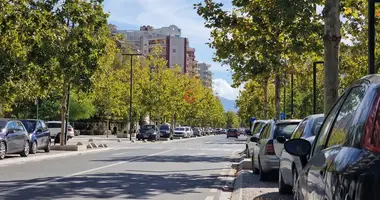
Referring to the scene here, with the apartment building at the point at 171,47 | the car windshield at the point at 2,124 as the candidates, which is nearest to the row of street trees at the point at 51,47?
the car windshield at the point at 2,124

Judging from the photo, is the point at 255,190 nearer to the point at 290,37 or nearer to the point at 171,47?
the point at 290,37

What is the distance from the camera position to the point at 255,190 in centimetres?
1116

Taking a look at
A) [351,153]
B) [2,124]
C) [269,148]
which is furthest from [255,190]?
[2,124]

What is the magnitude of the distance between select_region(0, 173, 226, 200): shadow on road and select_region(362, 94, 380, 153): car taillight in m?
8.04

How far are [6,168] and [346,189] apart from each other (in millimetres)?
15289

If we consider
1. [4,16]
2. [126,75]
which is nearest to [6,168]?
[4,16]

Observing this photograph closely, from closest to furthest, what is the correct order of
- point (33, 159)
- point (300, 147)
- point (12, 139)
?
point (300, 147) → point (12, 139) → point (33, 159)

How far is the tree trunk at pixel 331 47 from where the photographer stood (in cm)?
1036

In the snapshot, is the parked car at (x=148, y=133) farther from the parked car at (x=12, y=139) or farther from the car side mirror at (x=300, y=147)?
the car side mirror at (x=300, y=147)

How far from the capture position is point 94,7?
2464 cm

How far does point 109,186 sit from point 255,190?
132 inches

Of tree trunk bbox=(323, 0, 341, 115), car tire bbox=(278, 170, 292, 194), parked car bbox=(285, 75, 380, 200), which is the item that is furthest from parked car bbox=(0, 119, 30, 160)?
parked car bbox=(285, 75, 380, 200)

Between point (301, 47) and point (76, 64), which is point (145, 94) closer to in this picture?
point (76, 64)

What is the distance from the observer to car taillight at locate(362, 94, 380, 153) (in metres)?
2.65
